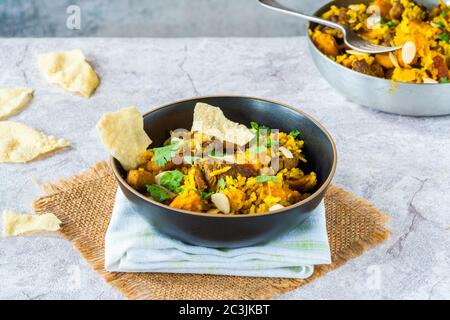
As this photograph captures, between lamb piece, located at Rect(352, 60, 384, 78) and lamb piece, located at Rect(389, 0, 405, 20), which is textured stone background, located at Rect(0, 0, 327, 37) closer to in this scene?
lamb piece, located at Rect(389, 0, 405, 20)

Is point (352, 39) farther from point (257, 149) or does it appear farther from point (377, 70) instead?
point (257, 149)

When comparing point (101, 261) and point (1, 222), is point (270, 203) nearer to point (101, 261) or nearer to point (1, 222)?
point (101, 261)

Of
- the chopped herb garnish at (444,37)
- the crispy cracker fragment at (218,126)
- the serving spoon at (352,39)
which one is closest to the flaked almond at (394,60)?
the serving spoon at (352,39)

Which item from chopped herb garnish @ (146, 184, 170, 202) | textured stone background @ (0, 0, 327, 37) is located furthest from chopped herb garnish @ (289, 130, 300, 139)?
textured stone background @ (0, 0, 327, 37)

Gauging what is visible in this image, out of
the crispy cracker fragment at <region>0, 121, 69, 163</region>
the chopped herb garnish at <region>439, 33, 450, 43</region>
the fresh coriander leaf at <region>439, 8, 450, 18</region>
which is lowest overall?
the crispy cracker fragment at <region>0, 121, 69, 163</region>

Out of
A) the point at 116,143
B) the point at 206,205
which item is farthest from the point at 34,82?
the point at 206,205

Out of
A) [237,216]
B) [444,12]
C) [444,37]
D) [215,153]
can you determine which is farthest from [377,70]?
[237,216]
